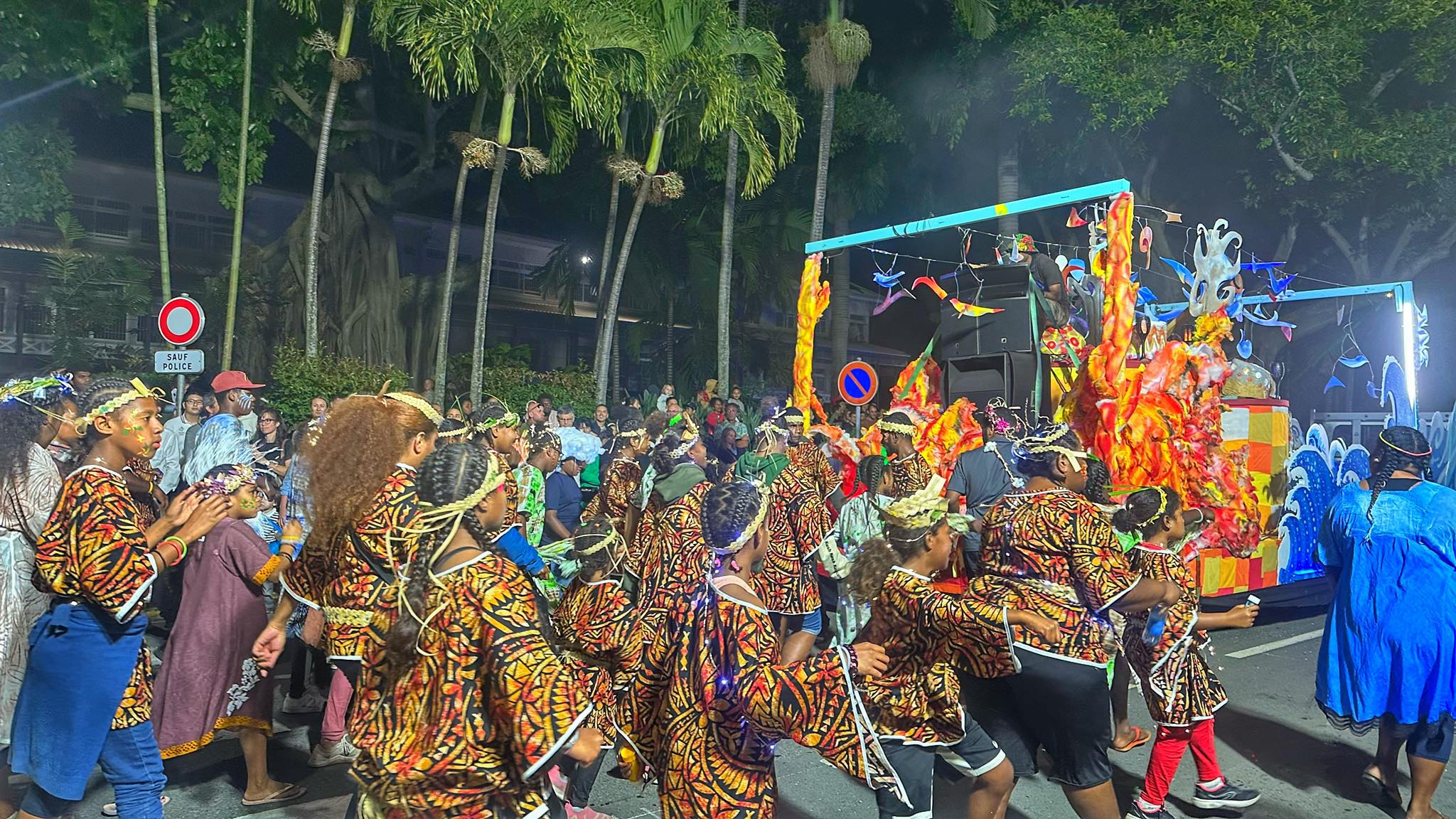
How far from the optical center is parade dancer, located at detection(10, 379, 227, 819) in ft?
11.6

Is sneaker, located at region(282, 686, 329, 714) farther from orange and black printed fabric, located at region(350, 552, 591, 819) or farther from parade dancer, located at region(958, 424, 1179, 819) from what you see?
parade dancer, located at region(958, 424, 1179, 819)

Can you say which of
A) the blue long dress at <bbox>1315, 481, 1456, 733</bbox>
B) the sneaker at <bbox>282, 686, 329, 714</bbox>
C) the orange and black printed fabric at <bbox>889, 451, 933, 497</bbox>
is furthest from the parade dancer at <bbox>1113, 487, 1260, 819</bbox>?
the sneaker at <bbox>282, 686, 329, 714</bbox>

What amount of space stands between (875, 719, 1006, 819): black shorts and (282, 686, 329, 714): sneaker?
405 cm

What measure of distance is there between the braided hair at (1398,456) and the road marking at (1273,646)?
3522 millimetres

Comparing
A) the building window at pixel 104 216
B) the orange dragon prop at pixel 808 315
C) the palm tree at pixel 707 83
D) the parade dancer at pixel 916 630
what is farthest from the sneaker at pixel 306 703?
the building window at pixel 104 216

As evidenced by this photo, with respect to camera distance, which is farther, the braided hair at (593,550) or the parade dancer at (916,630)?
the braided hair at (593,550)

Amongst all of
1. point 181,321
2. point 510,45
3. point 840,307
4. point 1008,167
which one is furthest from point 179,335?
point 1008,167

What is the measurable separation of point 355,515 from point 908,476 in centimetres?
373

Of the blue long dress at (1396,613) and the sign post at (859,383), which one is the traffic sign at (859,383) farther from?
the blue long dress at (1396,613)

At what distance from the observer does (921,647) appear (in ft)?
12.2

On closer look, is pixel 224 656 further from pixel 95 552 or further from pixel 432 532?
pixel 432 532

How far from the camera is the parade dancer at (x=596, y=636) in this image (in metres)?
3.51

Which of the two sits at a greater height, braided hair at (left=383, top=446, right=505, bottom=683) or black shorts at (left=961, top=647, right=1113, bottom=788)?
braided hair at (left=383, top=446, right=505, bottom=683)

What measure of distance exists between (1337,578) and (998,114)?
59.8ft
